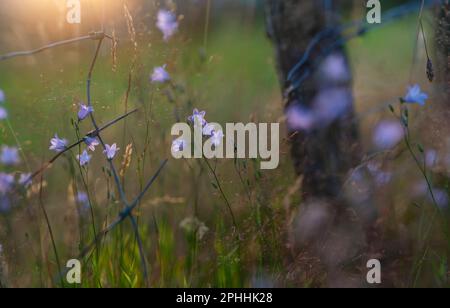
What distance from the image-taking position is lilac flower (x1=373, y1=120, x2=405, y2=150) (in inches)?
96.3

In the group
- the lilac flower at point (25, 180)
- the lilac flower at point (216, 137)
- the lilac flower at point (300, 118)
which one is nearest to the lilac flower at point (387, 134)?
the lilac flower at point (300, 118)

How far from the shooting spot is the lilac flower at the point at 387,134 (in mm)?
2445

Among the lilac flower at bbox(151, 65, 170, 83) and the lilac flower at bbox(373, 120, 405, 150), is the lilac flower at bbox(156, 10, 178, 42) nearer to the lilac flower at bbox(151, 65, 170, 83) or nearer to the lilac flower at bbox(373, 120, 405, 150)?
the lilac flower at bbox(151, 65, 170, 83)

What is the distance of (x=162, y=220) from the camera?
7.30 feet

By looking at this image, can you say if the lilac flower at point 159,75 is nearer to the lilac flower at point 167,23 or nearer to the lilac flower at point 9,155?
the lilac flower at point 167,23

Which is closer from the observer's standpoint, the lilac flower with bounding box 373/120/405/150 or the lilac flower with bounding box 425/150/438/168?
the lilac flower with bounding box 425/150/438/168

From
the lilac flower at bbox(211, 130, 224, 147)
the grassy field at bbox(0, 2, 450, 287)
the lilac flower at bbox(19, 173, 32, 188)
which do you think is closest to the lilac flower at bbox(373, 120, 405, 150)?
the grassy field at bbox(0, 2, 450, 287)

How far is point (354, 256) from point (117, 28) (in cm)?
99

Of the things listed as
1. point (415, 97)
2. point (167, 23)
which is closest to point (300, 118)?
point (415, 97)

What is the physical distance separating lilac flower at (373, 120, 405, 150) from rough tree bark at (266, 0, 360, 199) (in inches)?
7.8

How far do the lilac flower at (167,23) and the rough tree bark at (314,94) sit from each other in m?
0.33
